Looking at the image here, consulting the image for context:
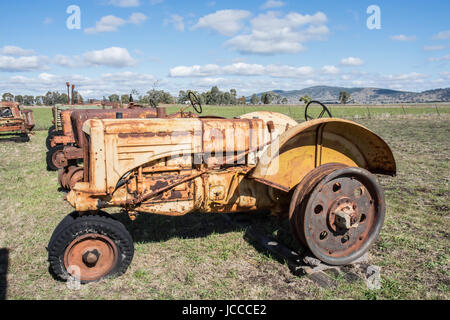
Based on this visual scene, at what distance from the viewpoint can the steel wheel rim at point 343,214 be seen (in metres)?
3.10

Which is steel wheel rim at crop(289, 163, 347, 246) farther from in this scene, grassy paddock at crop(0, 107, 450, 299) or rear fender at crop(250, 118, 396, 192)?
grassy paddock at crop(0, 107, 450, 299)

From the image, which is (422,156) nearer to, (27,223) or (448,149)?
(448,149)

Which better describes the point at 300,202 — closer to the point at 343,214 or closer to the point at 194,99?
the point at 343,214

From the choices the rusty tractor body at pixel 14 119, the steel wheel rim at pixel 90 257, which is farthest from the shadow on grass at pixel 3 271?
the rusty tractor body at pixel 14 119

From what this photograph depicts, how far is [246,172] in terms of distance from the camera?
350 cm

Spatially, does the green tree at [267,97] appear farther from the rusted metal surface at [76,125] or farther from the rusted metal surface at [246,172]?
the rusted metal surface at [246,172]

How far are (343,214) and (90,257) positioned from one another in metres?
2.44

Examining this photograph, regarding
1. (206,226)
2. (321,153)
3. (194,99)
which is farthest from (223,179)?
(194,99)

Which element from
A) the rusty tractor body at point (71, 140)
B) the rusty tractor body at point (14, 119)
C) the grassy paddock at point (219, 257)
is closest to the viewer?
the grassy paddock at point (219, 257)

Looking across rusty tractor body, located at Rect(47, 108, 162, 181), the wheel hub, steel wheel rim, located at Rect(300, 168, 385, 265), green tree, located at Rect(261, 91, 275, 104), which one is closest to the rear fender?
steel wheel rim, located at Rect(300, 168, 385, 265)

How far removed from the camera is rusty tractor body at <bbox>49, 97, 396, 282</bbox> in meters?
3.09

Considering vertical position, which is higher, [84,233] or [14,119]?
[14,119]

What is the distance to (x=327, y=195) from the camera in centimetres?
317
